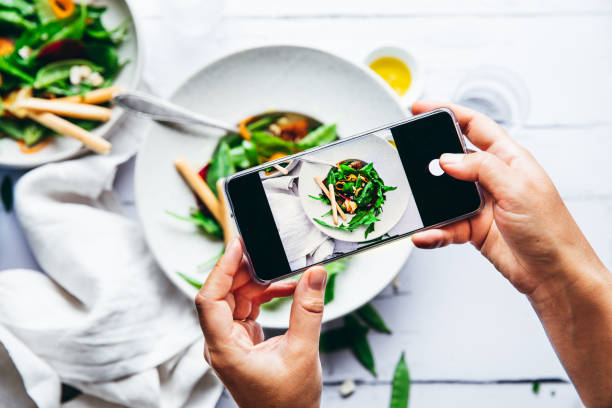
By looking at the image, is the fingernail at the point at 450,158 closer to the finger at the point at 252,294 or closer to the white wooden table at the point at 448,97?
the finger at the point at 252,294

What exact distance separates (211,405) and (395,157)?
32.7 inches

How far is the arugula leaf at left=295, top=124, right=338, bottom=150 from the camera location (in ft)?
4.22

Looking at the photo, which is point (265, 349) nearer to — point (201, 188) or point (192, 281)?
point (192, 281)

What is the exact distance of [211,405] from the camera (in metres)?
1.29

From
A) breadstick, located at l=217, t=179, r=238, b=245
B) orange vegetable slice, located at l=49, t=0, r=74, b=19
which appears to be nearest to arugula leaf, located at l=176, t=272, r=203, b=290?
breadstick, located at l=217, t=179, r=238, b=245

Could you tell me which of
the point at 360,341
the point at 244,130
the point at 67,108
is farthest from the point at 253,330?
the point at 67,108

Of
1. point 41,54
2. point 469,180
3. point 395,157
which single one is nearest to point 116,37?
point 41,54

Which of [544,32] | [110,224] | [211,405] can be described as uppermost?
[544,32]

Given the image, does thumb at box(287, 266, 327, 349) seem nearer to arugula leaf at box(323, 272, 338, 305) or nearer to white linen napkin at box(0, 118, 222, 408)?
arugula leaf at box(323, 272, 338, 305)

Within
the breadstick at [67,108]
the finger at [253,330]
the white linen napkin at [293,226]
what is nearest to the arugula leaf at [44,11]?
the breadstick at [67,108]

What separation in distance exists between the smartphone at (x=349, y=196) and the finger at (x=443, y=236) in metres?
0.02

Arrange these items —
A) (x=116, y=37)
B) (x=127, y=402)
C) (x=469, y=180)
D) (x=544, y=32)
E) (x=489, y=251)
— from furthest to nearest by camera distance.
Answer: (x=544, y=32), (x=116, y=37), (x=127, y=402), (x=489, y=251), (x=469, y=180)

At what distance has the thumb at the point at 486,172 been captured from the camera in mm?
887

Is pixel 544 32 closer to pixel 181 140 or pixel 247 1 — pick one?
pixel 247 1
